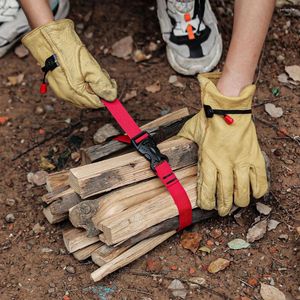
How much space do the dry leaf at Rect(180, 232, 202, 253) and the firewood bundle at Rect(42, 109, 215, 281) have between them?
0.07 meters

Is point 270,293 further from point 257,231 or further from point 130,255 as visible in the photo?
point 130,255

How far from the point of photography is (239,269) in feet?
7.49

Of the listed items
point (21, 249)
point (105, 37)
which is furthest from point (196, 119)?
point (105, 37)

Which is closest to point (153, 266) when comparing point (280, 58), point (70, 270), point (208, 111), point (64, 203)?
point (70, 270)

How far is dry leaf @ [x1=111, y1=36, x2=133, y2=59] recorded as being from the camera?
3303 mm

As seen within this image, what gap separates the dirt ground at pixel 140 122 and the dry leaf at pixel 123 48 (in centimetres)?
3

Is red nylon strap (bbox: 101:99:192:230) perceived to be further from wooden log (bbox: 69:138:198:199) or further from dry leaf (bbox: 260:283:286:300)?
dry leaf (bbox: 260:283:286:300)

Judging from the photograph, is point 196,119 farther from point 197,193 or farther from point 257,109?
point 257,109

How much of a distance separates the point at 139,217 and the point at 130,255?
16 cm

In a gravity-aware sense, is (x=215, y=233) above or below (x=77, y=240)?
below

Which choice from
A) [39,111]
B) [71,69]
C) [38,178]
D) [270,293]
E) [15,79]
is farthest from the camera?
[15,79]

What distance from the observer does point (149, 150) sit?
235 cm

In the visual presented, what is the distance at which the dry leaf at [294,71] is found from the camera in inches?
119

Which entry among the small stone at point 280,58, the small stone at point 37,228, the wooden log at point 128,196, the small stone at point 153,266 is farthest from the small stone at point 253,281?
the small stone at point 280,58
